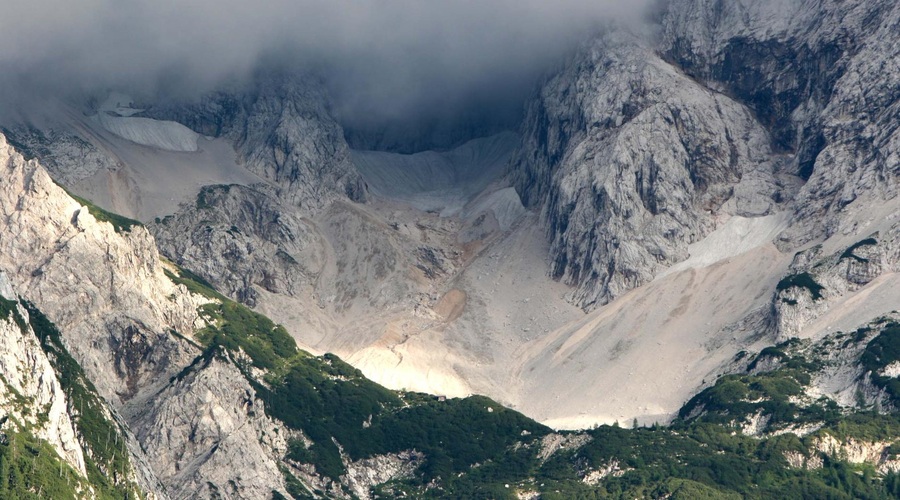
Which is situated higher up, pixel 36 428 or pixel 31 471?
pixel 36 428

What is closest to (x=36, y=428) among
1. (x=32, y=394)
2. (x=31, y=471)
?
(x=32, y=394)

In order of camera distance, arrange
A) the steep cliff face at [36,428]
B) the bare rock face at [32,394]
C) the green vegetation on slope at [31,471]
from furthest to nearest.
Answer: the bare rock face at [32,394], the steep cliff face at [36,428], the green vegetation on slope at [31,471]

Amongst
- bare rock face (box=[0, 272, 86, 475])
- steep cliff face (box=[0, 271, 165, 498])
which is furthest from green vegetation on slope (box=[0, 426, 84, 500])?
bare rock face (box=[0, 272, 86, 475])

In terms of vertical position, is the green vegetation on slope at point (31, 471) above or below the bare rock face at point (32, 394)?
below

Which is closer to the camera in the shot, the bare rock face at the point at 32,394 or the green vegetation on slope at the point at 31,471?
the green vegetation on slope at the point at 31,471

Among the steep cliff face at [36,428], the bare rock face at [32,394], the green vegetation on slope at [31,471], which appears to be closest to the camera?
the green vegetation on slope at [31,471]

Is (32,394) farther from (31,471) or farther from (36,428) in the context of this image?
(31,471)

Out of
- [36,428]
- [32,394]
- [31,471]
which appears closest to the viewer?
[31,471]

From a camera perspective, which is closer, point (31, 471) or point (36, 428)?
point (31, 471)

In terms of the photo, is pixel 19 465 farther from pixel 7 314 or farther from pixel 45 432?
pixel 7 314

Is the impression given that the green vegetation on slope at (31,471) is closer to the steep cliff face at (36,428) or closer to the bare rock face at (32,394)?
the steep cliff face at (36,428)

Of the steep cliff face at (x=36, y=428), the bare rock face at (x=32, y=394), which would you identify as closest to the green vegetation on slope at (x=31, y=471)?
the steep cliff face at (x=36, y=428)
